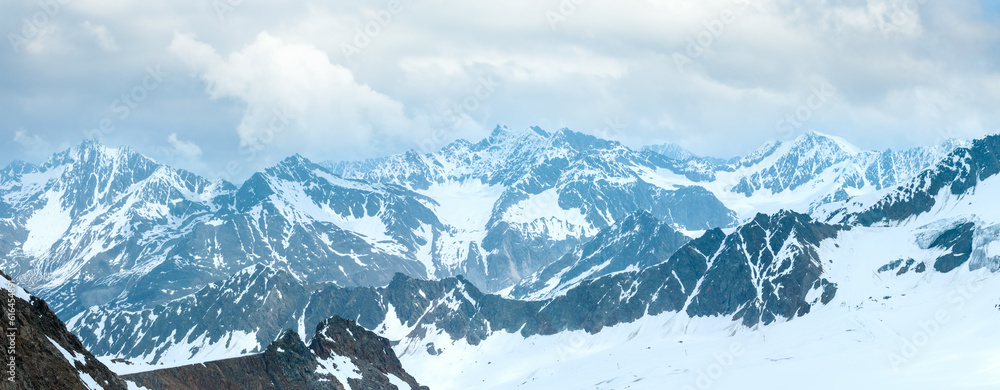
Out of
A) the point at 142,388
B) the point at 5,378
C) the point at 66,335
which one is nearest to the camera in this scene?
the point at 5,378

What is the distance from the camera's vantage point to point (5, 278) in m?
136

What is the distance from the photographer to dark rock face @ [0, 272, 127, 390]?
113 m

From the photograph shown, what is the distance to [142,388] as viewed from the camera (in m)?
172

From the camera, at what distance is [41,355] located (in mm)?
121812

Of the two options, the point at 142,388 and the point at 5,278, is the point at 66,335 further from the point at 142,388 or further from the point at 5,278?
the point at 142,388

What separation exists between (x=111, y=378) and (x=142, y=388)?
26.7 meters

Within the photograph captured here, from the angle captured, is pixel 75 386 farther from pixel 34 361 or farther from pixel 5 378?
pixel 5 378

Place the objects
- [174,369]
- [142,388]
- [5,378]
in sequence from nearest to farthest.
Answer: [5,378], [142,388], [174,369]

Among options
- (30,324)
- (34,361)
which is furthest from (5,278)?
(34,361)

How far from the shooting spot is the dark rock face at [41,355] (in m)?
113

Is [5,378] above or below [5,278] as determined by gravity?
below

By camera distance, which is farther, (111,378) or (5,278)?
(111,378)

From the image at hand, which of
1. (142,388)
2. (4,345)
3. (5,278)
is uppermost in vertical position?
(5,278)

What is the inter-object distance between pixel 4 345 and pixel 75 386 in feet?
48.8
